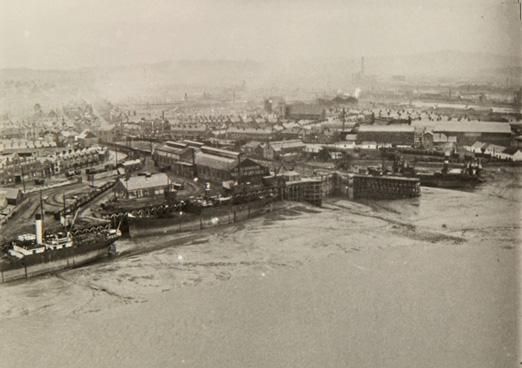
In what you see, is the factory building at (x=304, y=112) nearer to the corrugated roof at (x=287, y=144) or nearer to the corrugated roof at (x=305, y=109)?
the corrugated roof at (x=305, y=109)

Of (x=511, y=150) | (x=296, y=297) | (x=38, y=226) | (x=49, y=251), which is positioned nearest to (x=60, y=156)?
(x=38, y=226)

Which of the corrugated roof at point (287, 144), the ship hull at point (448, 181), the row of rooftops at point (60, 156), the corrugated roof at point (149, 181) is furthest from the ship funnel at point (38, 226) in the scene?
the ship hull at point (448, 181)

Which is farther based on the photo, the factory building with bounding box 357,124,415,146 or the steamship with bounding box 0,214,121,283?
the factory building with bounding box 357,124,415,146

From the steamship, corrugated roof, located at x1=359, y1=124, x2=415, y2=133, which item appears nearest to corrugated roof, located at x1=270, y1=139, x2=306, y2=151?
corrugated roof, located at x1=359, y1=124, x2=415, y2=133

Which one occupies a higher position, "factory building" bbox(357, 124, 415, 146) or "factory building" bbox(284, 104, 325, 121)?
"factory building" bbox(284, 104, 325, 121)

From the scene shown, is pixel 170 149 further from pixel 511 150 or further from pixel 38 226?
pixel 511 150

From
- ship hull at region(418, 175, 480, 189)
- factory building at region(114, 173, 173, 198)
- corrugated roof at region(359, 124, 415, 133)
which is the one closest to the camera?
factory building at region(114, 173, 173, 198)

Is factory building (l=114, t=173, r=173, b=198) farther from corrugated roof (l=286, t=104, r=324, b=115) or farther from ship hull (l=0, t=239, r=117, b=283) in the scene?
corrugated roof (l=286, t=104, r=324, b=115)

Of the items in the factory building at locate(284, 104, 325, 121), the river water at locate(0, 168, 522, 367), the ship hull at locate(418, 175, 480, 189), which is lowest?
the river water at locate(0, 168, 522, 367)
